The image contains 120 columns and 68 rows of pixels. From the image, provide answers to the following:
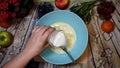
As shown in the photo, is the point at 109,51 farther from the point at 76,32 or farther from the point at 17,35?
the point at 17,35

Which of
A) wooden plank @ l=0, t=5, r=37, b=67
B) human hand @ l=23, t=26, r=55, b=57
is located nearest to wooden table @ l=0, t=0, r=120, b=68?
wooden plank @ l=0, t=5, r=37, b=67

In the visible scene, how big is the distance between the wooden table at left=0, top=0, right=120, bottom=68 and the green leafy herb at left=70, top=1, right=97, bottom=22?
0.03 meters

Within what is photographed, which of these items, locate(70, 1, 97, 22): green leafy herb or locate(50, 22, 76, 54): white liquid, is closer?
locate(50, 22, 76, 54): white liquid

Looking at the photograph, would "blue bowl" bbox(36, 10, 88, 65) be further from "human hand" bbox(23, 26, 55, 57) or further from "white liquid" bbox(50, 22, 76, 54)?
"human hand" bbox(23, 26, 55, 57)

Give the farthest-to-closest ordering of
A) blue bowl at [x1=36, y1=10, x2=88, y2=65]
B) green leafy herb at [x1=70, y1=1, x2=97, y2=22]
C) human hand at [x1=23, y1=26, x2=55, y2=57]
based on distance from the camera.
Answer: green leafy herb at [x1=70, y1=1, x2=97, y2=22]
blue bowl at [x1=36, y1=10, x2=88, y2=65]
human hand at [x1=23, y1=26, x2=55, y2=57]

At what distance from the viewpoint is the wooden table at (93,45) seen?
753mm

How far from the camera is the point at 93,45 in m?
0.81

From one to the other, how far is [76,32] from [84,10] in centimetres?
16

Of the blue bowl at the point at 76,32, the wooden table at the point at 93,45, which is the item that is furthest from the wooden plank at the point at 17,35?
the blue bowl at the point at 76,32

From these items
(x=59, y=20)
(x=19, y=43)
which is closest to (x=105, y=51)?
(x=59, y=20)

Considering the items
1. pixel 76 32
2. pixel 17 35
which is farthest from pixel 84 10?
pixel 17 35

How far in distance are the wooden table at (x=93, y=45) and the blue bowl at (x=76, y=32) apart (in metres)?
0.04

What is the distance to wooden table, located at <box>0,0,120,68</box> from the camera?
2.47 ft

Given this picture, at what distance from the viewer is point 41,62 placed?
767 mm
